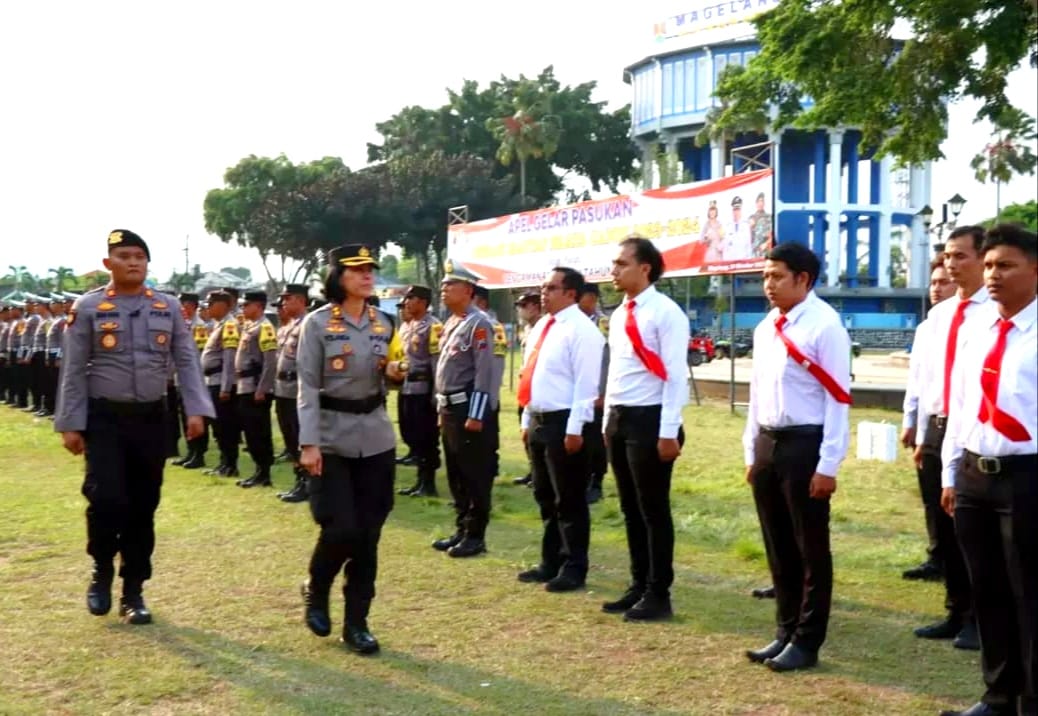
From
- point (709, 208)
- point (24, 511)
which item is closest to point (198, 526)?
point (24, 511)

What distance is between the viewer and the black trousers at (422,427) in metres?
10.9

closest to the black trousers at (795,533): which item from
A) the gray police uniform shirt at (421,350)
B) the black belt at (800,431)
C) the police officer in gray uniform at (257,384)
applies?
the black belt at (800,431)

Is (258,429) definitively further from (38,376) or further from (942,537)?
(38,376)

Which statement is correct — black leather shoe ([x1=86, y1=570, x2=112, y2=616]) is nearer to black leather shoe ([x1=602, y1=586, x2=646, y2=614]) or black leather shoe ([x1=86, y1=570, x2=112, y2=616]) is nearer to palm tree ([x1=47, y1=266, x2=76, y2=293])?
black leather shoe ([x1=602, y1=586, x2=646, y2=614])

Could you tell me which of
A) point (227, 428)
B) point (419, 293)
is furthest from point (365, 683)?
point (227, 428)

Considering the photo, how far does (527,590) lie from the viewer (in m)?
6.84

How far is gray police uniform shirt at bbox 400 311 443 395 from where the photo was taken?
1094 centimetres

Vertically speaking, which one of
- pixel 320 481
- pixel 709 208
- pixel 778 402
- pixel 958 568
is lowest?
pixel 958 568

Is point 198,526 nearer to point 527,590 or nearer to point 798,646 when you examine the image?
point 527,590

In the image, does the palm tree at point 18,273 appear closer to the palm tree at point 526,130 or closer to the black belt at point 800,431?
the palm tree at point 526,130

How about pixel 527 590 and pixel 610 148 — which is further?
pixel 610 148

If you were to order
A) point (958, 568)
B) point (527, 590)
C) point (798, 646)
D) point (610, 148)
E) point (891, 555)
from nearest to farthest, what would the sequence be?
point (798, 646) < point (958, 568) < point (527, 590) < point (891, 555) < point (610, 148)

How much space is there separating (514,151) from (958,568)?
53257mm

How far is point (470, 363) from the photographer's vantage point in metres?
8.33
